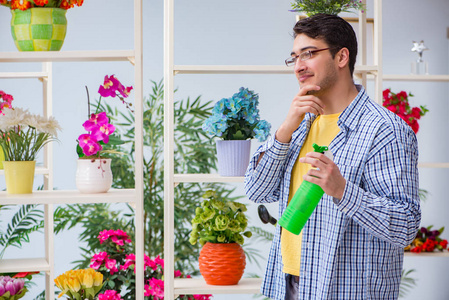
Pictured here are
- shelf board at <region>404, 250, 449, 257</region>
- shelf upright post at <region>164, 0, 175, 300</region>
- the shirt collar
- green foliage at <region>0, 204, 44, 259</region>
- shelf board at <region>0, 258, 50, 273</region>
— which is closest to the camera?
the shirt collar

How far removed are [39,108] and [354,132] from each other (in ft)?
11.6

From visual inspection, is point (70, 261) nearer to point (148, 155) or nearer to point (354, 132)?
point (148, 155)

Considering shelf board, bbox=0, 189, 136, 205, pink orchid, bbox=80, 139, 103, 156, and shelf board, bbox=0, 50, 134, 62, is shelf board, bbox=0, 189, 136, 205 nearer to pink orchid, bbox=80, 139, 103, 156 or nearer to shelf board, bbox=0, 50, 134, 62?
pink orchid, bbox=80, 139, 103, 156

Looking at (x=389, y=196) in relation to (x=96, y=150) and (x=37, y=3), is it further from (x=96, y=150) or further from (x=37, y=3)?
(x=37, y=3)

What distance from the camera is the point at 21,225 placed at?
164 inches

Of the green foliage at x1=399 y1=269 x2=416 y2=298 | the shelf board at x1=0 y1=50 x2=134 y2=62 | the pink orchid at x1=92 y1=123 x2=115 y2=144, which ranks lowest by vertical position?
the green foliage at x1=399 y1=269 x2=416 y2=298

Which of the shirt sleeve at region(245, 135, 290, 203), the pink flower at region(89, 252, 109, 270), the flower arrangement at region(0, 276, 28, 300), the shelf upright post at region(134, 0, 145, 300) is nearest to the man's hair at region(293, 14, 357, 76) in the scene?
the shirt sleeve at region(245, 135, 290, 203)

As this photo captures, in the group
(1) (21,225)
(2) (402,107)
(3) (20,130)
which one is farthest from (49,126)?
(2) (402,107)

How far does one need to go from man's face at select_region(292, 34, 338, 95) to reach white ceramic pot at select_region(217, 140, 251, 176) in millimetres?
820

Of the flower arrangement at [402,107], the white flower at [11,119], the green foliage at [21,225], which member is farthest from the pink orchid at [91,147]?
the flower arrangement at [402,107]

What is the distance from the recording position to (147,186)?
421 cm

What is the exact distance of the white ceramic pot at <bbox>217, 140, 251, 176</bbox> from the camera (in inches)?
95.8

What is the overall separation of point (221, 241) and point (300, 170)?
3.11ft

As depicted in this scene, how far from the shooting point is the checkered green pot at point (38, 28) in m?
Answer: 1.90
